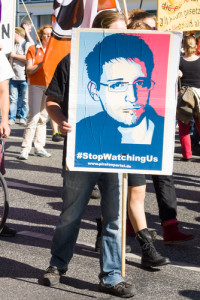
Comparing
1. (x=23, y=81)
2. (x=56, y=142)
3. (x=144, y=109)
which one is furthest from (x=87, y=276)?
(x=23, y=81)

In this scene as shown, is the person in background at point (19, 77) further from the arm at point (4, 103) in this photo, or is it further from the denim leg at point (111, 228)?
the denim leg at point (111, 228)

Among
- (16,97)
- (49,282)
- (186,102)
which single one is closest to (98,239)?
(49,282)

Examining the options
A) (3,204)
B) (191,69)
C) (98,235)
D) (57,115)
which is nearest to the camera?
(57,115)

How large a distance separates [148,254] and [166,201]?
73 cm

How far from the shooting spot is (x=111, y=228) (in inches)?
166

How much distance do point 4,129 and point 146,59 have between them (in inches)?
62.9

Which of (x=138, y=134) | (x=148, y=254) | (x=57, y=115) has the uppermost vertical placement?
(x=57, y=115)

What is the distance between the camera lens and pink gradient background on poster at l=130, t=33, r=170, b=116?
402 centimetres

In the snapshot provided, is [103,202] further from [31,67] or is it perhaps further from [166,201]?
[31,67]

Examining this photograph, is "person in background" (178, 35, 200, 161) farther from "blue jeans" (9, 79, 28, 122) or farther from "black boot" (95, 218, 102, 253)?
"blue jeans" (9, 79, 28, 122)

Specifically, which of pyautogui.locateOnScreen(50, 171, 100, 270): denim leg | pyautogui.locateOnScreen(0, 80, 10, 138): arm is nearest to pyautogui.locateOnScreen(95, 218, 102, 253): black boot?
pyautogui.locateOnScreen(50, 171, 100, 270): denim leg

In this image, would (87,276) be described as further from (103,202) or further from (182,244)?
(182,244)

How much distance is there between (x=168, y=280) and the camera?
4.50 meters

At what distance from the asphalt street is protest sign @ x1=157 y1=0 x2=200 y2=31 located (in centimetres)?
283
